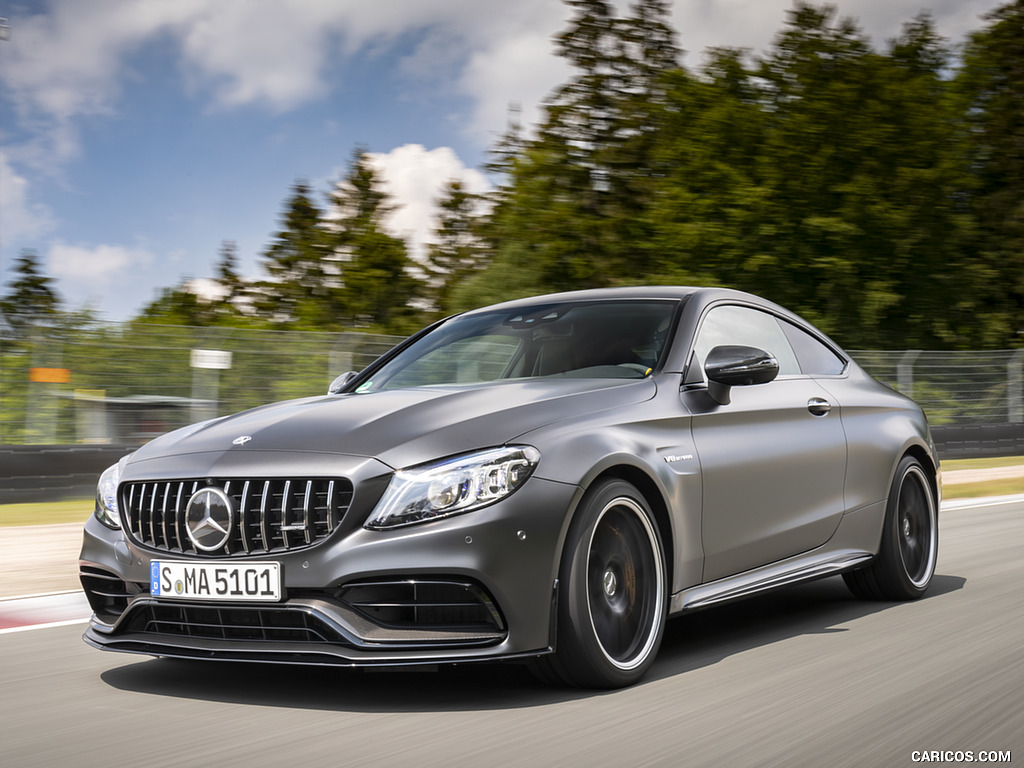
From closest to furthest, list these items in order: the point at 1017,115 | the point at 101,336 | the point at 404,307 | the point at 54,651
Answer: the point at 54,651 → the point at 101,336 → the point at 1017,115 → the point at 404,307

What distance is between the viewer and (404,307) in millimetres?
53781

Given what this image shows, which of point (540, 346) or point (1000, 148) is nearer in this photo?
point (540, 346)

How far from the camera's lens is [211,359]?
15.6m

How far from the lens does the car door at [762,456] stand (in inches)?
193

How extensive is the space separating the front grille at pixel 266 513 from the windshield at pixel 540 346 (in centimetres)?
119

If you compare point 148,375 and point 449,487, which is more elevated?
point 449,487

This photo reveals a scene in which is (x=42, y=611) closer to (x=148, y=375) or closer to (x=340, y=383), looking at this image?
(x=340, y=383)

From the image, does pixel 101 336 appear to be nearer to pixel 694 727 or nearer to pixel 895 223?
pixel 694 727

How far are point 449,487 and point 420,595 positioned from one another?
1.12 ft

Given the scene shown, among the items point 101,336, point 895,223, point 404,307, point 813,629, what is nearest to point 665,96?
point 895,223

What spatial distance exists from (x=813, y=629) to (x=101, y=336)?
11.3 m

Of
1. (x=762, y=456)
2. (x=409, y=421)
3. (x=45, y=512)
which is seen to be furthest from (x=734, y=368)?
(x=45, y=512)

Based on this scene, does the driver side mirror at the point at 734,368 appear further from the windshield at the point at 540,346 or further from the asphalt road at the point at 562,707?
the asphalt road at the point at 562,707

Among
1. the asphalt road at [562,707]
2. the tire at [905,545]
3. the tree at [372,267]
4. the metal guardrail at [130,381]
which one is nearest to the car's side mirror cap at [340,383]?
the asphalt road at [562,707]
